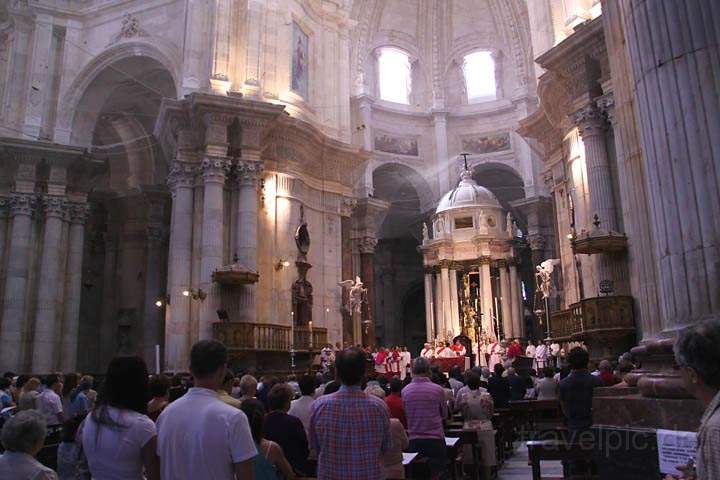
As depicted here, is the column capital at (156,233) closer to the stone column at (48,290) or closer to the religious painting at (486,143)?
the stone column at (48,290)

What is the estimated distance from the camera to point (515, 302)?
31859 millimetres

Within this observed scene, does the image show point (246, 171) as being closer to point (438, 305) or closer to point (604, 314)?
point (604, 314)

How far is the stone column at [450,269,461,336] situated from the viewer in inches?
1238

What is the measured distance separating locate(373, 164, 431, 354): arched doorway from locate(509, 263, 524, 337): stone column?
→ 7.37 m

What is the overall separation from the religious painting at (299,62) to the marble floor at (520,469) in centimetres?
1674

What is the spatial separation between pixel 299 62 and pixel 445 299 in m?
14.1

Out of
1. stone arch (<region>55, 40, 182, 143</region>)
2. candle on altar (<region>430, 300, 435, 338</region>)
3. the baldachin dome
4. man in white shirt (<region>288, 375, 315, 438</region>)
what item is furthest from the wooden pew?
the baldachin dome

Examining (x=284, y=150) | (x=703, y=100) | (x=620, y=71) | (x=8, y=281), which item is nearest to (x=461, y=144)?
(x=284, y=150)

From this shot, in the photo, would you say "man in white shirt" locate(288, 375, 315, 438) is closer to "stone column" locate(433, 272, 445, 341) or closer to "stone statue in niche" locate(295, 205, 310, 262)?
"stone statue in niche" locate(295, 205, 310, 262)

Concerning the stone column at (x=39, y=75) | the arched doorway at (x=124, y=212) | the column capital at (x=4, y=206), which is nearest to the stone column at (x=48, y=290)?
the column capital at (x=4, y=206)

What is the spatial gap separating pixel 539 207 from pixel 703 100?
28.5 meters

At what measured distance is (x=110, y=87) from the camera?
2573 centimetres

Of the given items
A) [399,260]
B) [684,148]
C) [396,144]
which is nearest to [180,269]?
[684,148]

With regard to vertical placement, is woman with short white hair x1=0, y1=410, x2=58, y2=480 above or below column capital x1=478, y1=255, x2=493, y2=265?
below
